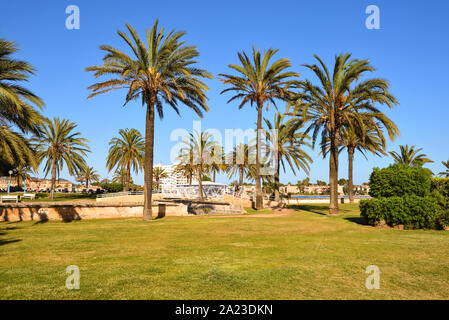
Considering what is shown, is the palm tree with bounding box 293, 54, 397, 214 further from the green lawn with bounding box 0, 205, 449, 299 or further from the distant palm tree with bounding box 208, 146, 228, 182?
the distant palm tree with bounding box 208, 146, 228, 182

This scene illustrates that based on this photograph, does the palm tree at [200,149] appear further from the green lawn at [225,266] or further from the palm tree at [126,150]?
the green lawn at [225,266]

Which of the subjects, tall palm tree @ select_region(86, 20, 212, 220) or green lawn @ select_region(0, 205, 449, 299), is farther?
tall palm tree @ select_region(86, 20, 212, 220)

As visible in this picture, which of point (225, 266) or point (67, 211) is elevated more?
point (225, 266)

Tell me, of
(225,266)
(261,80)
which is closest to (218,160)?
(261,80)

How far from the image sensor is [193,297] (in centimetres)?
459

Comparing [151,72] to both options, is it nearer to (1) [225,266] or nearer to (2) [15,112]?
(2) [15,112]

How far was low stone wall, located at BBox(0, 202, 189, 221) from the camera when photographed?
16.7 metres

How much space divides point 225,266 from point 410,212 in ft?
35.0

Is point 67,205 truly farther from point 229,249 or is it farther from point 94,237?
point 229,249

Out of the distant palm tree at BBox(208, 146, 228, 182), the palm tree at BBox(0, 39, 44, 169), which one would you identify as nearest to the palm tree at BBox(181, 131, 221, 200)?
the distant palm tree at BBox(208, 146, 228, 182)

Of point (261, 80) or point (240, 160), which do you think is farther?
point (240, 160)

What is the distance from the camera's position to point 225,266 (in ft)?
21.2

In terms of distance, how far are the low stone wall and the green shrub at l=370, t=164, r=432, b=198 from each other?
1454cm

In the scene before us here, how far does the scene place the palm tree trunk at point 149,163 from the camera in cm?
1850
